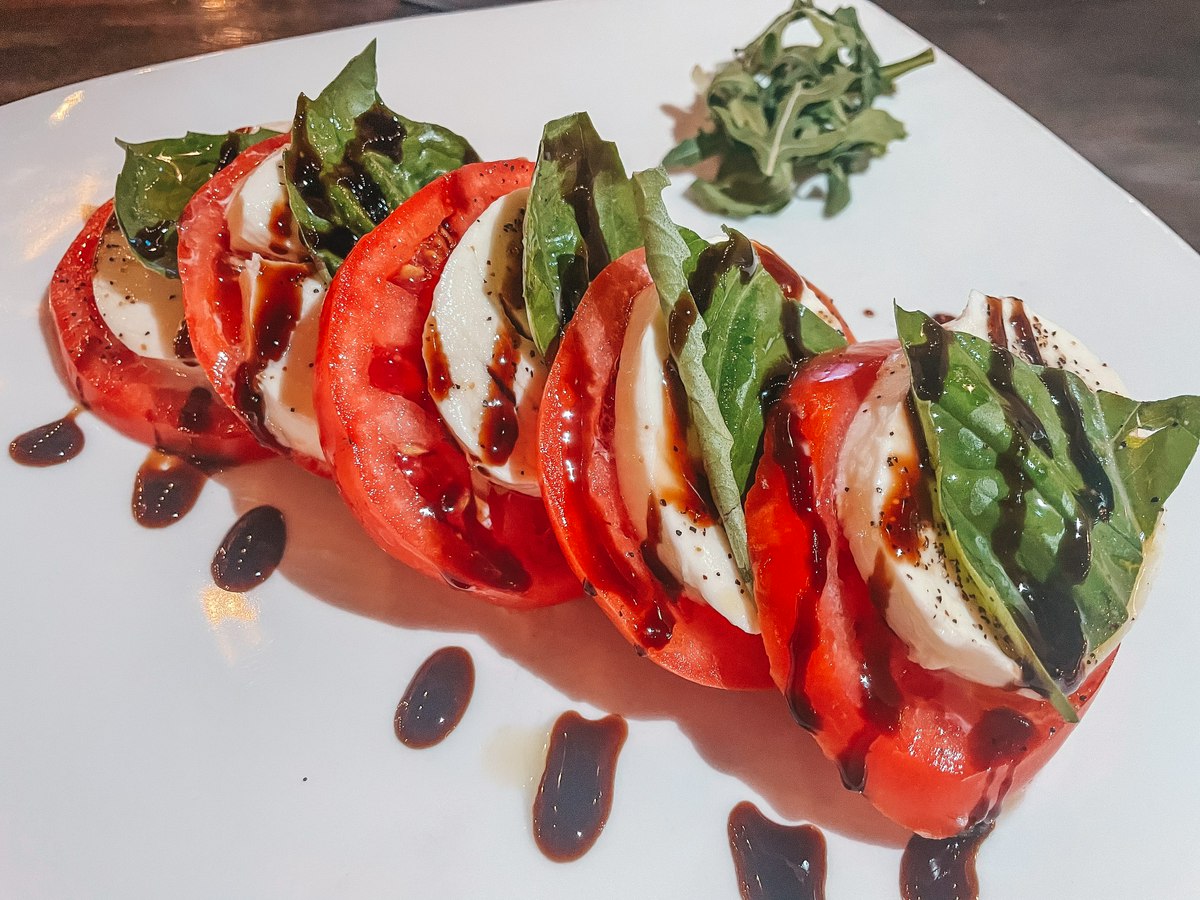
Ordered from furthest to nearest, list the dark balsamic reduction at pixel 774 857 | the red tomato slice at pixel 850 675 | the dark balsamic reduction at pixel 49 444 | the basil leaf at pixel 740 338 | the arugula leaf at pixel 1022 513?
the dark balsamic reduction at pixel 49 444 < the dark balsamic reduction at pixel 774 857 < the basil leaf at pixel 740 338 < the red tomato slice at pixel 850 675 < the arugula leaf at pixel 1022 513

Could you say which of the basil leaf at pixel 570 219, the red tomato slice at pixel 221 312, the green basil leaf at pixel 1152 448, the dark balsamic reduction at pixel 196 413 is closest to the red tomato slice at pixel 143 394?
the dark balsamic reduction at pixel 196 413

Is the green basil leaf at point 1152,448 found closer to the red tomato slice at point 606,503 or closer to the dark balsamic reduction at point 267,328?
the red tomato slice at point 606,503

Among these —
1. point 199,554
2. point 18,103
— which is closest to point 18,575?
point 199,554

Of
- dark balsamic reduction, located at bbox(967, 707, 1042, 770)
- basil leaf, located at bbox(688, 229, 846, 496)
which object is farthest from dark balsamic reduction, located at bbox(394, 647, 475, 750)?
dark balsamic reduction, located at bbox(967, 707, 1042, 770)

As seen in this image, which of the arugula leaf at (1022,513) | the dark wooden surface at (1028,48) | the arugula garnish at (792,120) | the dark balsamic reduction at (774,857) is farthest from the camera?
the dark wooden surface at (1028,48)

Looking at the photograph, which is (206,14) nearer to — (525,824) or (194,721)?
(194,721)

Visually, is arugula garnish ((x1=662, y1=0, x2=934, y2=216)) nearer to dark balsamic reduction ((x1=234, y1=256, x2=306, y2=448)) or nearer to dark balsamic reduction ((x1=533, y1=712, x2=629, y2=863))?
dark balsamic reduction ((x1=234, y1=256, x2=306, y2=448))
